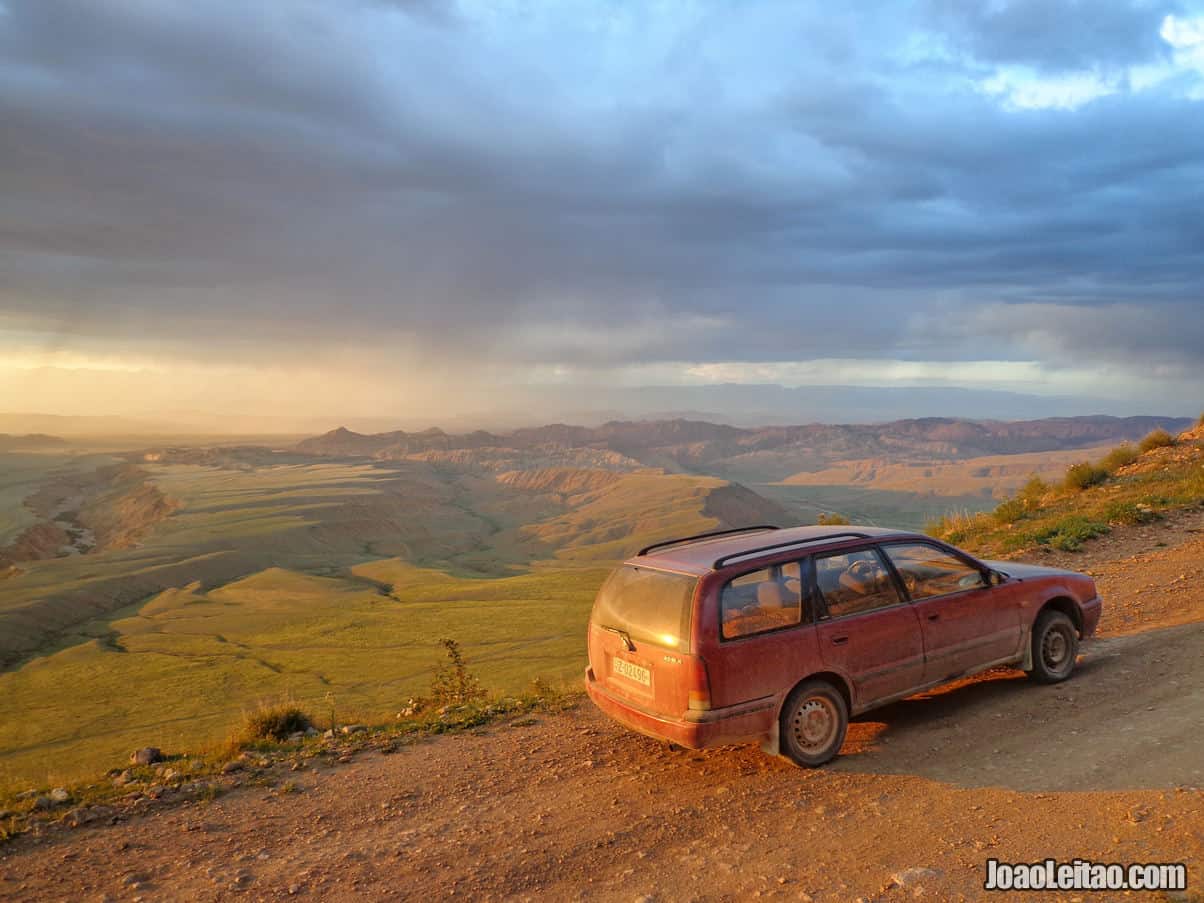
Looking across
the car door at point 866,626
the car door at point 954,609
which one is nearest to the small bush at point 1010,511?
the car door at point 954,609

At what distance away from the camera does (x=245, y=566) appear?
76.5 m

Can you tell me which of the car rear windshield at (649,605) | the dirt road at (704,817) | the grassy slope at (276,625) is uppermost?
the car rear windshield at (649,605)

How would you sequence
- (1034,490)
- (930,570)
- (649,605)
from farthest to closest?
1. (1034,490)
2. (930,570)
3. (649,605)

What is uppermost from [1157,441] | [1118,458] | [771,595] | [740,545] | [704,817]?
[1157,441]

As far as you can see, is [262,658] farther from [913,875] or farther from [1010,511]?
[913,875]

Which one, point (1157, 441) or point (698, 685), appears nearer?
point (698, 685)

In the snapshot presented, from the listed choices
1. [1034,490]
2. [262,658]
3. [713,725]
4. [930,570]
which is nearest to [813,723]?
[713,725]

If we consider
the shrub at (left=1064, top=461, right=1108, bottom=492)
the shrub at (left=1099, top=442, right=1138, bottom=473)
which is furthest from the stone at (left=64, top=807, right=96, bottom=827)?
the shrub at (left=1099, top=442, right=1138, bottom=473)

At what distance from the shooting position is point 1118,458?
68.9 feet

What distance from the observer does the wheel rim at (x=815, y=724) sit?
5863 millimetres

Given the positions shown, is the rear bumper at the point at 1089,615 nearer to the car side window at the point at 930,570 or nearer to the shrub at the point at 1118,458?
the car side window at the point at 930,570

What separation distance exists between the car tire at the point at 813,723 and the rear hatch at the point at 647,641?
85cm

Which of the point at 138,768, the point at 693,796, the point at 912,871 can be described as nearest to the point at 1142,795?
the point at 912,871

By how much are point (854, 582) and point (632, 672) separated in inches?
79.2
